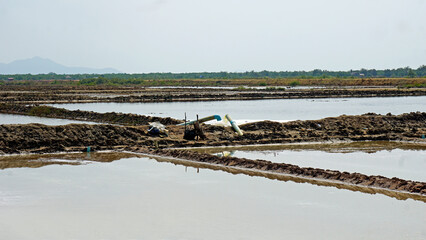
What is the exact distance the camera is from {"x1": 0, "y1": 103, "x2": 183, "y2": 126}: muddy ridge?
24.7 meters

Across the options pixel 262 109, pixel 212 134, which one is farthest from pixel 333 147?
pixel 262 109

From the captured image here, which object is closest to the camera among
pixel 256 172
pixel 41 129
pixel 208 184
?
pixel 208 184

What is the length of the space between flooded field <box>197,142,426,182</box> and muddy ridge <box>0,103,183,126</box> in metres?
6.74

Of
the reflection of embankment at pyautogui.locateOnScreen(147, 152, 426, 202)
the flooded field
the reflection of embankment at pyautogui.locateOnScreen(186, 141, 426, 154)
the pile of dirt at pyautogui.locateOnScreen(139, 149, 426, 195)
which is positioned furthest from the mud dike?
the flooded field

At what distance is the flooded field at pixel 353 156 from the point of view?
13.9 metres

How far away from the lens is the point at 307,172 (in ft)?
42.8

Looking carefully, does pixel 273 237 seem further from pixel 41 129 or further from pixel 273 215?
pixel 41 129

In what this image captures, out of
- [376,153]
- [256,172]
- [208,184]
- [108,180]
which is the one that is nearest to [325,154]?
[376,153]

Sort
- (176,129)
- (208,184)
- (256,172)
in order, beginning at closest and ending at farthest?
(208,184) < (256,172) < (176,129)

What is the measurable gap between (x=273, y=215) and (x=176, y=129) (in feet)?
34.4

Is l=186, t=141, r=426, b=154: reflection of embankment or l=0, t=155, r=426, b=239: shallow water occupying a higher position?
l=0, t=155, r=426, b=239: shallow water

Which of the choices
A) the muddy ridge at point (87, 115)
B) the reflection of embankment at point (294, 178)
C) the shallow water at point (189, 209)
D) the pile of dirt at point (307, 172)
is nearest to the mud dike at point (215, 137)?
the pile of dirt at point (307, 172)

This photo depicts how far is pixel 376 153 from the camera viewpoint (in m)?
16.7

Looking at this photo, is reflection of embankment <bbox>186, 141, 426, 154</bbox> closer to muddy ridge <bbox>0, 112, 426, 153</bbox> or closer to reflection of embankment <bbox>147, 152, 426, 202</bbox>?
muddy ridge <bbox>0, 112, 426, 153</bbox>
